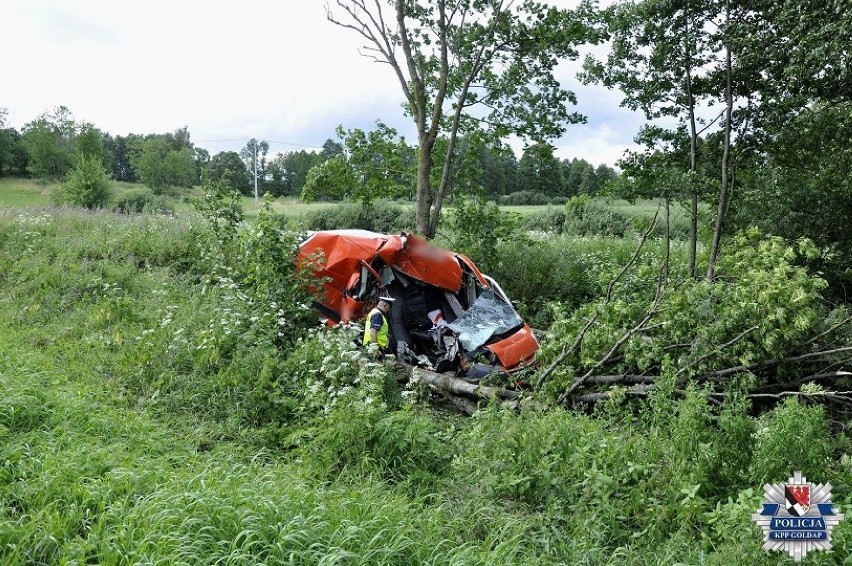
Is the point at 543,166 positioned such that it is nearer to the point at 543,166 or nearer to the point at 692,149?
the point at 543,166

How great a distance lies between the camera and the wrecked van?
26.4 ft

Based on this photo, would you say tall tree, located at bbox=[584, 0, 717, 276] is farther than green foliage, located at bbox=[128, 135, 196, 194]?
No

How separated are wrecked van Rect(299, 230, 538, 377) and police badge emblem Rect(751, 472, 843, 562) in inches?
164

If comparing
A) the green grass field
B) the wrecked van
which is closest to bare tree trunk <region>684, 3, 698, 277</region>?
the wrecked van

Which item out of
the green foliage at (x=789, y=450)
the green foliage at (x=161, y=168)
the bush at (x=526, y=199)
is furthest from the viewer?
the green foliage at (x=161, y=168)

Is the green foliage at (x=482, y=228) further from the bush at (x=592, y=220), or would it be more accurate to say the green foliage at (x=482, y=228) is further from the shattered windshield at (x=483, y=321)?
the bush at (x=592, y=220)

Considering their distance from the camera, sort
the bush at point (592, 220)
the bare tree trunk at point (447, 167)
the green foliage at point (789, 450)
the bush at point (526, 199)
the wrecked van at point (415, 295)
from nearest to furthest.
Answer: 1. the green foliage at point (789, 450)
2. the wrecked van at point (415, 295)
3. the bare tree trunk at point (447, 167)
4. the bush at point (526, 199)
5. the bush at point (592, 220)

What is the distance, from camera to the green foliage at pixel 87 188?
2855 cm

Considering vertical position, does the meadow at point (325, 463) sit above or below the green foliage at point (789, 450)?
below

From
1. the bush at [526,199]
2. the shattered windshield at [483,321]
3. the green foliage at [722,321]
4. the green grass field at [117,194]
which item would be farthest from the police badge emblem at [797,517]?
the bush at [526,199]

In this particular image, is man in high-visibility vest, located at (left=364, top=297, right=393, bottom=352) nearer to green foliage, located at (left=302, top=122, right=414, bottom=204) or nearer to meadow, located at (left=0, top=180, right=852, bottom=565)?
meadow, located at (left=0, top=180, right=852, bottom=565)

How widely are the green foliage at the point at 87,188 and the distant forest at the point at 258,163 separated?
14.9 ft

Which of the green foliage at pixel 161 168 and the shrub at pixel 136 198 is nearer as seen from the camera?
the shrub at pixel 136 198

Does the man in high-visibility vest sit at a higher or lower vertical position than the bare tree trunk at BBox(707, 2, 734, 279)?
lower
